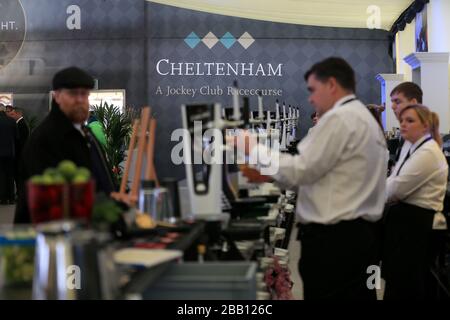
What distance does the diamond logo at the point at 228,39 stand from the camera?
15812 mm

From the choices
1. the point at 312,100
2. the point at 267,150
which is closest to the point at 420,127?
the point at 312,100

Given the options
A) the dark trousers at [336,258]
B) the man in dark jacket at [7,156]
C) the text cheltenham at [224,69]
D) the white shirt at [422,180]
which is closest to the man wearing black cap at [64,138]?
the dark trousers at [336,258]

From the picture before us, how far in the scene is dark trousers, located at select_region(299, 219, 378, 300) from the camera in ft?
10.0

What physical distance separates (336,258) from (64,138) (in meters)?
1.36

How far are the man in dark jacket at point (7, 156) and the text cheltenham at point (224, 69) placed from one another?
16.6 feet

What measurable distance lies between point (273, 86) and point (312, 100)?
1263 centimetres

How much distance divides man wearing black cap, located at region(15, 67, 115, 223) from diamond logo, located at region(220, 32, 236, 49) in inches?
500

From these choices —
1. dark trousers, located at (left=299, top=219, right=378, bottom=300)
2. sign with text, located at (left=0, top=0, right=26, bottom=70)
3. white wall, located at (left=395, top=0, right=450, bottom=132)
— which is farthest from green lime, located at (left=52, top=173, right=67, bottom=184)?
sign with text, located at (left=0, top=0, right=26, bottom=70)

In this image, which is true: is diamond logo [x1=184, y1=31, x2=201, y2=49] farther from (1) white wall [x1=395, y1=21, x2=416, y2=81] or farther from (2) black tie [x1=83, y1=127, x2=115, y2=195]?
(2) black tie [x1=83, y1=127, x2=115, y2=195]

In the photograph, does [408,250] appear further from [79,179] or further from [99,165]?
[79,179]

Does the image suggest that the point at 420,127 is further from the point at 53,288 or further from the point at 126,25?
the point at 126,25

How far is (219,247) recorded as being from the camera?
3004mm
